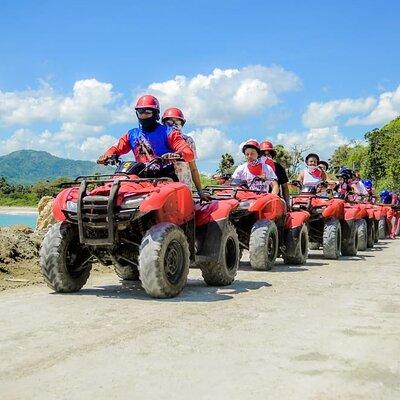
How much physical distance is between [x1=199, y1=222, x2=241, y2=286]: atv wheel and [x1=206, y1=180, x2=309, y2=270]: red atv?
162 centimetres

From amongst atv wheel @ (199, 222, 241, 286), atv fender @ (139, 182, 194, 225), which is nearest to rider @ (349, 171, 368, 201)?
atv wheel @ (199, 222, 241, 286)

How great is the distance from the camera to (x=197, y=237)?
7602 mm

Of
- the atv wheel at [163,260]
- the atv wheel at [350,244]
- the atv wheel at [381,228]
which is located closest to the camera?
the atv wheel at [163,260]

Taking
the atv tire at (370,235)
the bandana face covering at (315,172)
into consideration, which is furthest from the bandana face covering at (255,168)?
the atv tire at (370,235)

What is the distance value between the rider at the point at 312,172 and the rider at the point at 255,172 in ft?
11.1

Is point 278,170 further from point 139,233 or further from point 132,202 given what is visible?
point 132,202

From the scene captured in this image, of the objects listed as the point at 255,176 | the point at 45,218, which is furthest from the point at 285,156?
the point at 255,176

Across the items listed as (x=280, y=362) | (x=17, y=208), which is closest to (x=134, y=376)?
(x=280, y=362)

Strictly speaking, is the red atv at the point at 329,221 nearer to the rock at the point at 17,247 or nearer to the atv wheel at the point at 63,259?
the rock at the point at 17,247

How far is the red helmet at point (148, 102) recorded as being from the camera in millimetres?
7133

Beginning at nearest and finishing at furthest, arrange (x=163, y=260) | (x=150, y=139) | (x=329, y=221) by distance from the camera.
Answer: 1. (x=163, y=260)
2. (x=150, y=139)
3. (x=329, y=221)

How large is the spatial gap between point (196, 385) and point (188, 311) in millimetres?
2248

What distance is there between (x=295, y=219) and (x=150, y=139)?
4.58 m

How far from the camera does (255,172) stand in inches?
443
